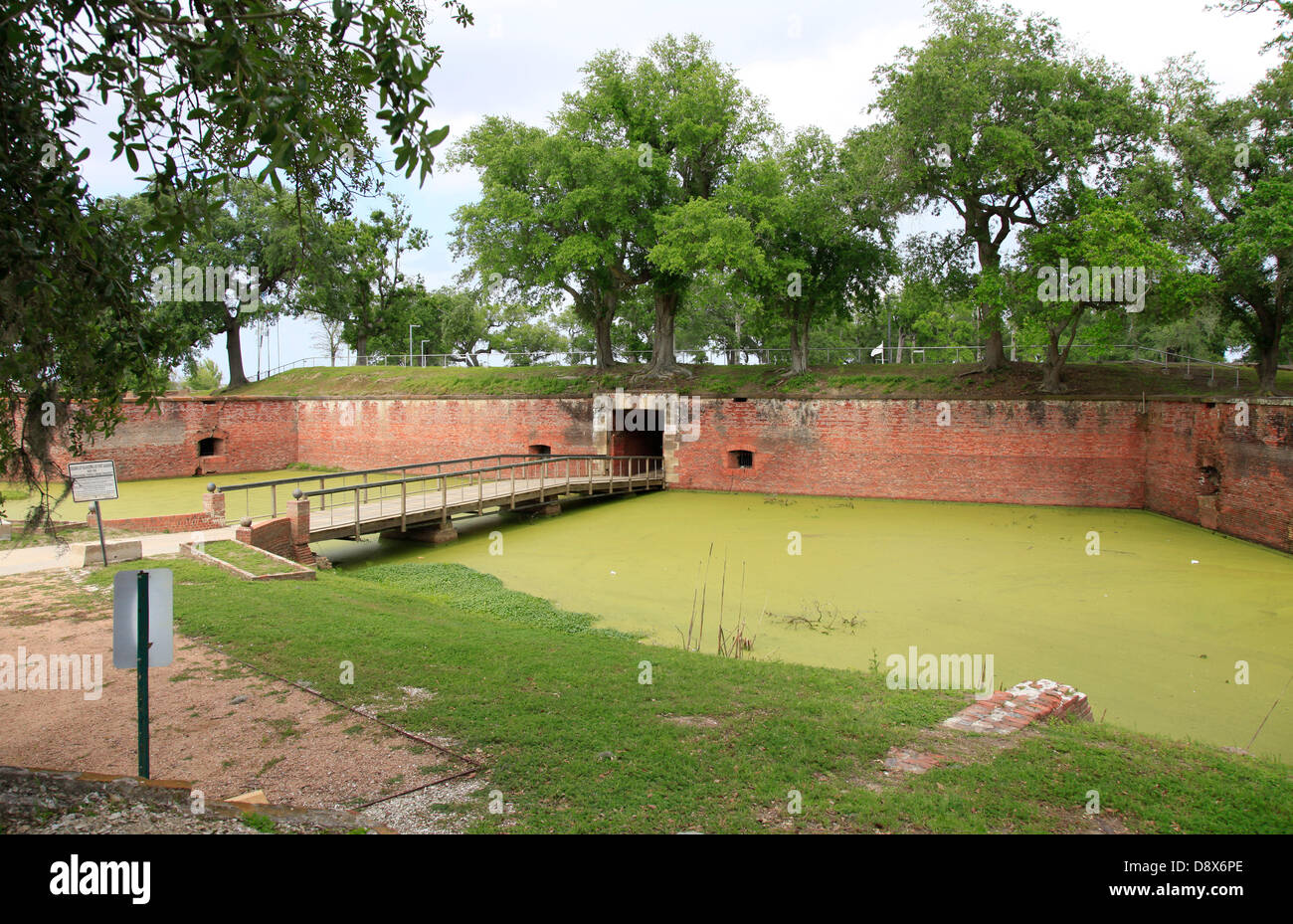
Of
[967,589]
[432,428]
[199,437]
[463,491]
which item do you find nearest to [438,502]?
[463,491]

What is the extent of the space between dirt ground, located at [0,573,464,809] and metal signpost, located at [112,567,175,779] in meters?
0.66

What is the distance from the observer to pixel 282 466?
29703 mm

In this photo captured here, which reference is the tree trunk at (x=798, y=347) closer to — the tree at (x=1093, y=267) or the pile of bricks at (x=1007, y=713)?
the tree at (x=1093, y=267)

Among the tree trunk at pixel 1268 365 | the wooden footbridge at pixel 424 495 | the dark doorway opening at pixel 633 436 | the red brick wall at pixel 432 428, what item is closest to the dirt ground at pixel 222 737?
the wooden footbridge at pixel 424 495

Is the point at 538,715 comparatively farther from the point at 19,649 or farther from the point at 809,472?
the point at 809,472

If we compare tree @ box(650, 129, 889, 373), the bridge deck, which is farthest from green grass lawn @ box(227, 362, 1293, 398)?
the bridge deck

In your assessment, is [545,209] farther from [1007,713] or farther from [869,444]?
[1007,713]

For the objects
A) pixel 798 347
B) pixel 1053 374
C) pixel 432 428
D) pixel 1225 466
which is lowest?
pixel 1225 466

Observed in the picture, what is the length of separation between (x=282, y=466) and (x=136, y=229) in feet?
87.8

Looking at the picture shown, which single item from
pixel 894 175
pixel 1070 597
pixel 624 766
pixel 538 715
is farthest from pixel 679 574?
pixel 894 175

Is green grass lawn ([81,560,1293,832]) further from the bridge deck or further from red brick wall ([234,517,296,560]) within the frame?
the bridge deck

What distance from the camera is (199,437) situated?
1059 inches

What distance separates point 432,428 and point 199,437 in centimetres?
781

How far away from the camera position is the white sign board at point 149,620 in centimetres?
419
